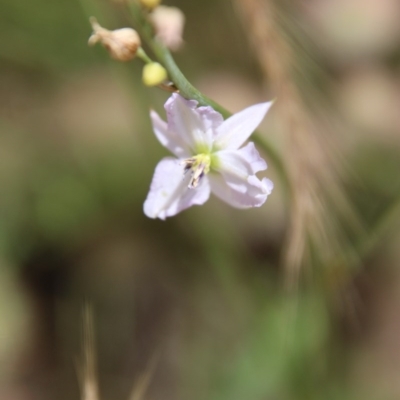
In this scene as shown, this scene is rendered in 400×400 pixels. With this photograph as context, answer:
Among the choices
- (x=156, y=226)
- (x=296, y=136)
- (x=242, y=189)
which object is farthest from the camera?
(x=156, y=226)

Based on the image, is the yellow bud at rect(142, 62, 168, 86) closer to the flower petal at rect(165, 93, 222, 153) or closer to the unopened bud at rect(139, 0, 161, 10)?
the flower petal at rect(165, 93, 222, 153)

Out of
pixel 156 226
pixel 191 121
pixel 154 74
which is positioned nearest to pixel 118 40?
pixel 154 74

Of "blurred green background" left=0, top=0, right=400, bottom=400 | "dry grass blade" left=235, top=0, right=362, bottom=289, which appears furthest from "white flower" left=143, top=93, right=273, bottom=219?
"blurred green background" left=0, top=0, right=400, bottom=400

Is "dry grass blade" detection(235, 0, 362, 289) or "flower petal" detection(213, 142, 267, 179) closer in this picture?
"flower petal" detection(213, 142, 267, 179)

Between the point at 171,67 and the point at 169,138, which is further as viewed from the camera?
the point at 169,138

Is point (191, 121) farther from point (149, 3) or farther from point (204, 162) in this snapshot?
point (149, 3)

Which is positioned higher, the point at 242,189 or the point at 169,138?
the point at 169,138

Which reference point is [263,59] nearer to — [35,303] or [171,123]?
[171,123]
